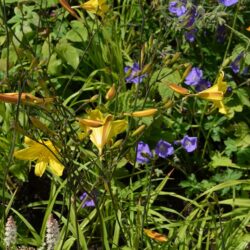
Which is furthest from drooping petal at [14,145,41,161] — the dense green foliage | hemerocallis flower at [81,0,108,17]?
hemerocallis flower at [81,0,108,17]

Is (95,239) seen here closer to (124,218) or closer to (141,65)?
(124,218)

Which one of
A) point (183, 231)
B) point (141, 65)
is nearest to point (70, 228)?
point (183, 231)

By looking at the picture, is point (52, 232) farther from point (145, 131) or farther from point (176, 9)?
point (176, 9)

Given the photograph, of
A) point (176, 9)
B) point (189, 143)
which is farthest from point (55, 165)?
point (176, 9)

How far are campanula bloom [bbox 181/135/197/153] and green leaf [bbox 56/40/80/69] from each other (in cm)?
66

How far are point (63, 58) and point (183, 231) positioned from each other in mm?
1164

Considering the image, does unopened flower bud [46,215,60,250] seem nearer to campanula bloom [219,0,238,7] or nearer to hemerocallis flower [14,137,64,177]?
hemerocallis flower [14,137,64,177]

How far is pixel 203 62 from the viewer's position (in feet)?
11.3

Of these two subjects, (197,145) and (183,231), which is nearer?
(183,231)

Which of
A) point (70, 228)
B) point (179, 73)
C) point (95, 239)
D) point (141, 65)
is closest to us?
point (141, 65)

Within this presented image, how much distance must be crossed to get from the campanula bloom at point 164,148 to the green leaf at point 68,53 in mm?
598

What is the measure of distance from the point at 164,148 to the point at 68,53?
2.27 ft

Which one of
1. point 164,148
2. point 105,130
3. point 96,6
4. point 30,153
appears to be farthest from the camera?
point 164,148

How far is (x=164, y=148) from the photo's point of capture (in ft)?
10.0
